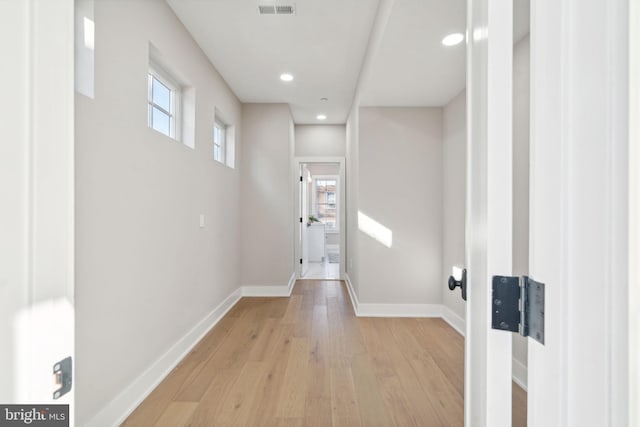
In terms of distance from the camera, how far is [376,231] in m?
3.59

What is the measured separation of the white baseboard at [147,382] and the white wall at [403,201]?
1735 mm

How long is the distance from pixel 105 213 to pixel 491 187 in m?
1.77

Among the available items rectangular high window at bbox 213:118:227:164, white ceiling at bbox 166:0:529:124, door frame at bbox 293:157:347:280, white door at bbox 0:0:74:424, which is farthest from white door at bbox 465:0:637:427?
door frame at bbox 293:157:347:280

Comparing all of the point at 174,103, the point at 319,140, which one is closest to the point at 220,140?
the point at 174,103

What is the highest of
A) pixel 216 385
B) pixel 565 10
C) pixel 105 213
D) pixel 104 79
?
pixel 104 79

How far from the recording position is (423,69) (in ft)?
8.74

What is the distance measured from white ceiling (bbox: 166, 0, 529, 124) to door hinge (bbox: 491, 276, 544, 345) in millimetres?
1849

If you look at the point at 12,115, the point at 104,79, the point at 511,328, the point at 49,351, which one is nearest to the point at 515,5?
the point at 511,328

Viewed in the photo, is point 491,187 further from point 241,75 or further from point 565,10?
point 241,75

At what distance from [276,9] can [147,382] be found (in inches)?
108

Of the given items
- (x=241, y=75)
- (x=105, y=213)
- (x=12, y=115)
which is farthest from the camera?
(x=241, y=75)

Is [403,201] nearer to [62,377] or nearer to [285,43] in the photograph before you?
[285,43]

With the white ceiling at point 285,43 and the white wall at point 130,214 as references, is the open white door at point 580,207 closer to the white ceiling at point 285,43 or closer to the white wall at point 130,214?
the white wall at point 130,214
